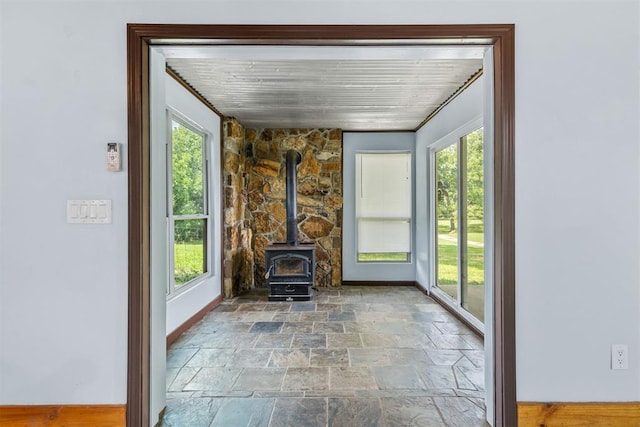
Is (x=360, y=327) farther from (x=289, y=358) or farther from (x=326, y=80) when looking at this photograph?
(x=326, y=80)

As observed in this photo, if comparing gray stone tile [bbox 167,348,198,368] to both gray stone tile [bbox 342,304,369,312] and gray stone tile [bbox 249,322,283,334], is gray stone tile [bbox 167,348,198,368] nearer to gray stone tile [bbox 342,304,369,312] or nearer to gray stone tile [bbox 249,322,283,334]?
gray stone tile [bbox 249,322,283,334]

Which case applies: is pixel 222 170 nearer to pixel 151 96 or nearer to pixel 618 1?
pixel 151 96

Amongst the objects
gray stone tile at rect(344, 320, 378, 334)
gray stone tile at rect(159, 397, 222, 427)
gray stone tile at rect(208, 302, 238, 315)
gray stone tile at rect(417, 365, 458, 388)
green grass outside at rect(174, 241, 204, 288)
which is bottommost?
gray stone tile at rect(159, 397, 222, 427)

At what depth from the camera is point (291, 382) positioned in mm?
2414

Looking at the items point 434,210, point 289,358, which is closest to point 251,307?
point 289,358

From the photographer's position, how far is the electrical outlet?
177cm

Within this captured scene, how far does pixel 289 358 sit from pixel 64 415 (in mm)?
1482

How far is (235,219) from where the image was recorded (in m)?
4.90

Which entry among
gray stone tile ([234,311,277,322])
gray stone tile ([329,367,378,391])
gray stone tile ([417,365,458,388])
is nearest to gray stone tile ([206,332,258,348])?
gray stone tile ([234,311,277,322])

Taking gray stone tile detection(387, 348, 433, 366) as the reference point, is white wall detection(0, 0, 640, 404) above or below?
above

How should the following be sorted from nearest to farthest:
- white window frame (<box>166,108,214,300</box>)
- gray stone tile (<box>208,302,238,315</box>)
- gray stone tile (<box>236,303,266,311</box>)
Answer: white window frame (<box>166,108,214,300</box>) < gray stone tile (<box>208,302,238,315</box>) < gray stone tile (<box>236,303,266,311</box>)

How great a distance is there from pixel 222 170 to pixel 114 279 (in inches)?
116

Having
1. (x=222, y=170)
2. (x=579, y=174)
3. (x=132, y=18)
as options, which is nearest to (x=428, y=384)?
(x=579, y=174)

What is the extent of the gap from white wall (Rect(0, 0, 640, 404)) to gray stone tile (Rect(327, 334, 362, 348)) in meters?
1.55
